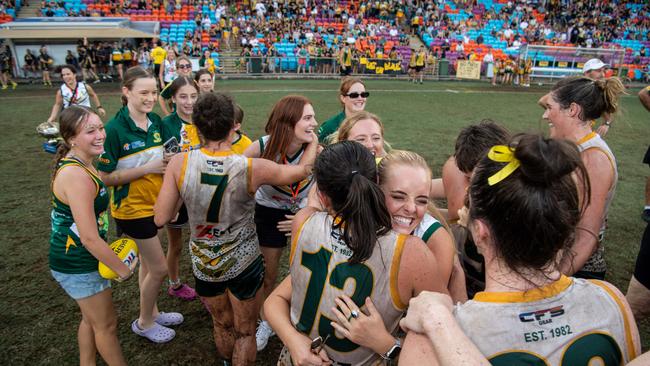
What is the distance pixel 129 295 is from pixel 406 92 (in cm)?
1683

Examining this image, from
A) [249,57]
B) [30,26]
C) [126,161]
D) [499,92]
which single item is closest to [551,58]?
[499,92]

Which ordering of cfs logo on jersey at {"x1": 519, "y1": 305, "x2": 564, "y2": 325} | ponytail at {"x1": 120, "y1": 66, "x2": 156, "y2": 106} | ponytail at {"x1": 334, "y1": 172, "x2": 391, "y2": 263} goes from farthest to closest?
ponytail at {"x1": 120, "y1": 66, "x2": 156, "y2": 106}, ponytail at {"x1": 334, "y1": 172, "x2": 391, "y2": 263}, cfs logo on jersey at {"x1": 519, "y1": 305, "x2": 564, "y2": 325}

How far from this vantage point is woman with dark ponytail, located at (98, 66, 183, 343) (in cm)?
343

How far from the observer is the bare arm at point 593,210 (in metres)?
2.45

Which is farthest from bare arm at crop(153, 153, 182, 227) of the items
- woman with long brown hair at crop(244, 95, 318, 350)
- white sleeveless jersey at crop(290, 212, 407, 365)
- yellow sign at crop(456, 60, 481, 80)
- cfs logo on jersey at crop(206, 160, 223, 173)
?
yellow sign at crop(456, 60, 481, 80)

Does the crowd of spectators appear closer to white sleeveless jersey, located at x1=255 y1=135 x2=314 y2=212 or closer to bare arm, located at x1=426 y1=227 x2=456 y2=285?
white sleeveless jersey, located at x1=255 y1=135 x2=314 y2=212

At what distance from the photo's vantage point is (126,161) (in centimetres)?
352

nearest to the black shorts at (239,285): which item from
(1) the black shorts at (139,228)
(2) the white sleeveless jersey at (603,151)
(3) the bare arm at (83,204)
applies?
(3) the bare arm at (83,204)

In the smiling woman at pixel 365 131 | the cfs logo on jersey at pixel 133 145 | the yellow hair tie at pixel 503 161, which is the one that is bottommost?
the cfs logo on jersey at pixel 133 145

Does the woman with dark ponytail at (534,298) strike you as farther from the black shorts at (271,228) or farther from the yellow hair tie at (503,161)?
the black shorts at (271,228)

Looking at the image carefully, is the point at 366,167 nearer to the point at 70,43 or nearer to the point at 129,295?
the point at 129,295

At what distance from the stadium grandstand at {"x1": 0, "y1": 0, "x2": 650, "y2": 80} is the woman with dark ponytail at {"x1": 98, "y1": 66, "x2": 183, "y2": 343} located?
23058 millimetres

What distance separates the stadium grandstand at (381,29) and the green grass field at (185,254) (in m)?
11.4

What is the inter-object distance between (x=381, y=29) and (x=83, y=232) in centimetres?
3288
